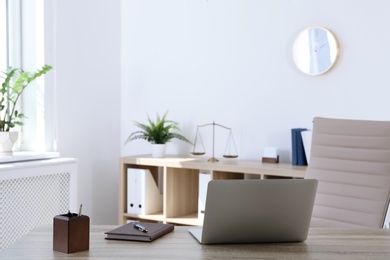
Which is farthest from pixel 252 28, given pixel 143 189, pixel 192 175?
pixel 143 189

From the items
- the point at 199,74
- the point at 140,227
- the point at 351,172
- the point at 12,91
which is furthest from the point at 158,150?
the point at 140,227

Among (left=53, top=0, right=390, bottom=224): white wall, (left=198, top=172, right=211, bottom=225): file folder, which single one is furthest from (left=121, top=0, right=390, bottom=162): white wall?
(left=198, top=172, right=211, bottom=225): file folder

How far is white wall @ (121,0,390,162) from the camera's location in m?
3.36

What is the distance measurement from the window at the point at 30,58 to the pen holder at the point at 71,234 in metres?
2.08

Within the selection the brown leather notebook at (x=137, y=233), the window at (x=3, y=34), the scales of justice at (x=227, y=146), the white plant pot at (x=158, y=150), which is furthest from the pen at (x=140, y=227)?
the window at (x=3, y=34)

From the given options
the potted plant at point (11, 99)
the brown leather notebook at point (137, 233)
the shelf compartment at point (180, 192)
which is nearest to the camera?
the brown leather notebook at point (137, 233)

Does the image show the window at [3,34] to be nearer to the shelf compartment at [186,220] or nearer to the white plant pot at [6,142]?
the white plant pot at [6,142]

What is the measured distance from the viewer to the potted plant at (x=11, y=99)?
3301mm

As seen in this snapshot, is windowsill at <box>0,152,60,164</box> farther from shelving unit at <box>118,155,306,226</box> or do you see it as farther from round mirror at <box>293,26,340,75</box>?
round mirror at <box>293,26,340,75</box>

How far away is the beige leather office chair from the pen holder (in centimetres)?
153

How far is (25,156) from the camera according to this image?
3309 millimetres

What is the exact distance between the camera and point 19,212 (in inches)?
123

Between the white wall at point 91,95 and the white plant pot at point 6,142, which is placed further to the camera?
the white wall at point 91,95

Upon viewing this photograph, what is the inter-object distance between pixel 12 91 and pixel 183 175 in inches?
50.4
